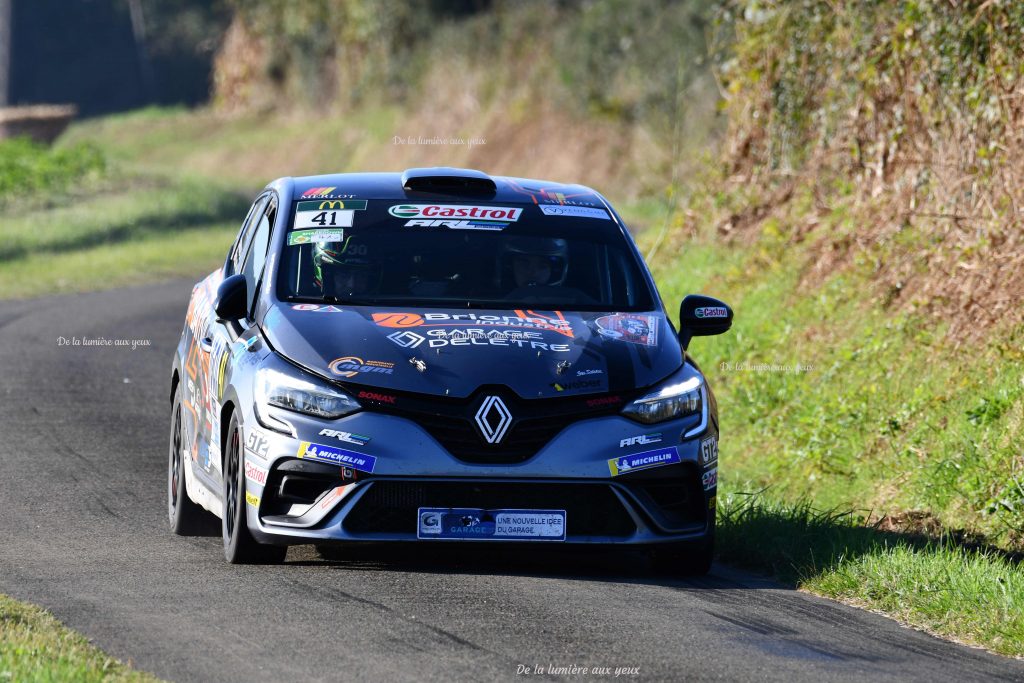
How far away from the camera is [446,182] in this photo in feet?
30.6

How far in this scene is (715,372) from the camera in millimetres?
13742

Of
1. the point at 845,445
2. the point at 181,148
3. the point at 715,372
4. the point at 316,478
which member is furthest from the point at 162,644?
the point at 181,148

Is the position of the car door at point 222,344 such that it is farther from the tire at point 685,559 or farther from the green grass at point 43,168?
the green grass at point 43,168

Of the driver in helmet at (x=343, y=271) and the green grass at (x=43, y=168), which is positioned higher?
the driver in helmet at (x=343, y=271)

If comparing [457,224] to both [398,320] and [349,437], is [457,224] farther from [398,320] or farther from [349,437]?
[349,437]

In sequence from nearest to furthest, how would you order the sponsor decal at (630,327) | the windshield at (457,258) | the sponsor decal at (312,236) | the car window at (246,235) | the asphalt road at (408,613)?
the asphalt road at (408,613) → the sponsor decal at (630,327) → the windshield at (457,258) → the sponsor decal at (312,236) → the car window at (246,235)

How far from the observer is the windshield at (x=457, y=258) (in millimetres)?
8562

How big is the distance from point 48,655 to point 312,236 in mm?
3133

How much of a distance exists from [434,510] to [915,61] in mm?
7846

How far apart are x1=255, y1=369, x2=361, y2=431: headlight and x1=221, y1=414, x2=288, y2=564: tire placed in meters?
0.24

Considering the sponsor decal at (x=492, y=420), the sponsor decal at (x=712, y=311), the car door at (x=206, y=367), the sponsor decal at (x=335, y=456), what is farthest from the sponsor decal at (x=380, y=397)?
the sponsor decal at (x=712, y=311)

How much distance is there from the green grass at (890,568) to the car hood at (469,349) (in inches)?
49.9

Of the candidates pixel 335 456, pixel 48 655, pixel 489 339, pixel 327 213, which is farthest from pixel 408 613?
pixel 327 213

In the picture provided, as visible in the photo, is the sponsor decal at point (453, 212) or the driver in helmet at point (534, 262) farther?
the sponsor decal at point (453, 212)
